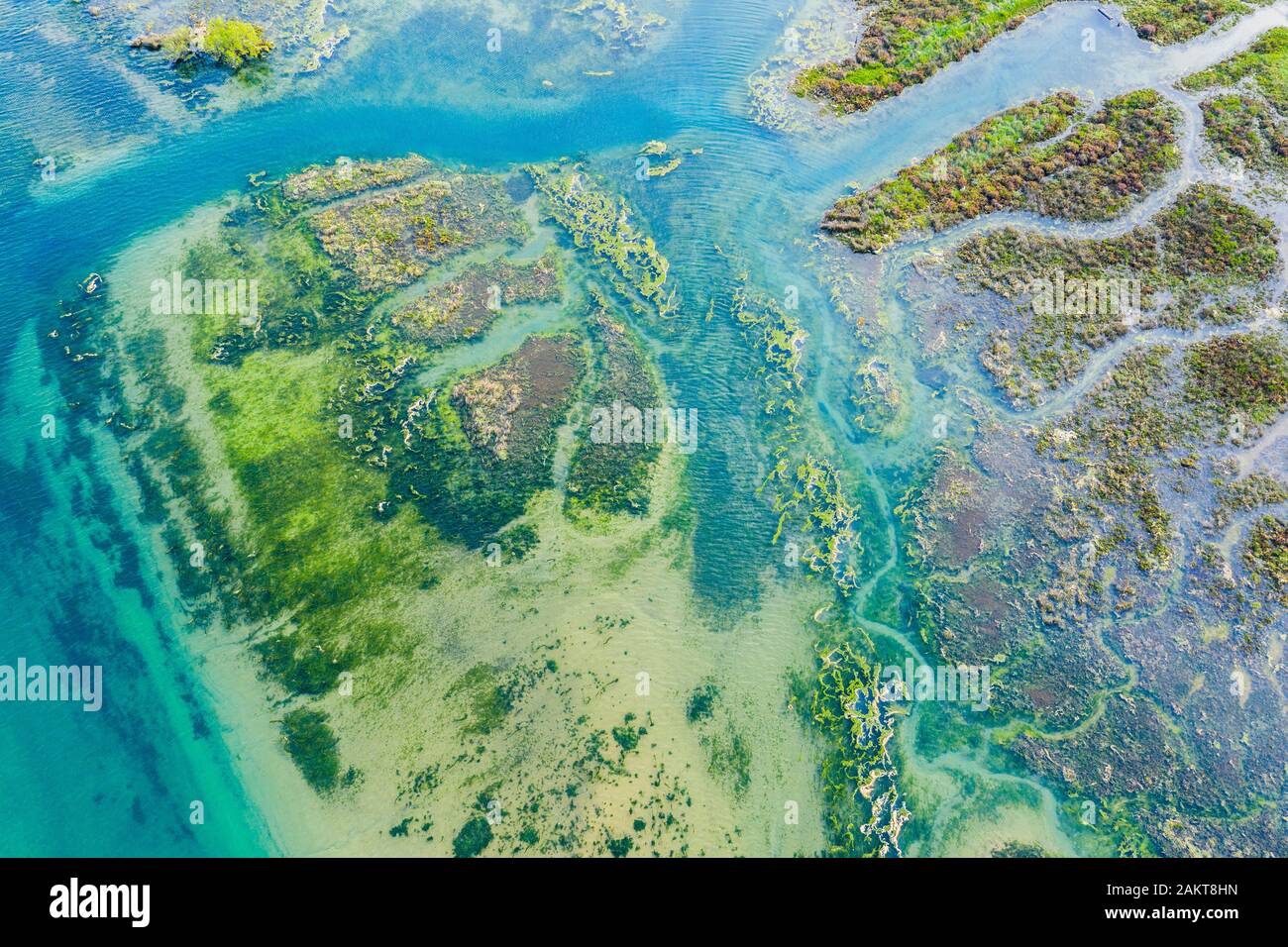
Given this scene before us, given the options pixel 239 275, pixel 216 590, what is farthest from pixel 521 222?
pixel 216 590

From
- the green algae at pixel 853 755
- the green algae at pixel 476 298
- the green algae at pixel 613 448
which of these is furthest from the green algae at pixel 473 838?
the green algae at pixel 476 298

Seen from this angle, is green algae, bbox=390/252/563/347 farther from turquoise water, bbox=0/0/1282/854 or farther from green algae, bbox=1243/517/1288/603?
green algae, bbox=1243/517/1288/603

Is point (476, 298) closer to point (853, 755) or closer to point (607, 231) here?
point (607, 231)

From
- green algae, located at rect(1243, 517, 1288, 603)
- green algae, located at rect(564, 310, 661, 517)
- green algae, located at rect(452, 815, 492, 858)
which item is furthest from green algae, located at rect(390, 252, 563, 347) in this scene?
green algae, located at rect(1243, 517, 1288, 603)

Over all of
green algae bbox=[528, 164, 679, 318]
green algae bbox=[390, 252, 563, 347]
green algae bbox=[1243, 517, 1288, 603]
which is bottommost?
green algae bbox=[1243, 517, 1288, 603]

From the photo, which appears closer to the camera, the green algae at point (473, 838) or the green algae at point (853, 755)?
the green algae at point (473, 838)

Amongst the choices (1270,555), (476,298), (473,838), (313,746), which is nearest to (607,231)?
(476,298)

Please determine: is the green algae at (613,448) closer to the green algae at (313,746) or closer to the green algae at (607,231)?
the green algae at (607,231)
